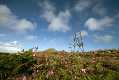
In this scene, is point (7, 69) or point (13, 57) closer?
point (7, 69)

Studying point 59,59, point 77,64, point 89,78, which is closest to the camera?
point 89,78

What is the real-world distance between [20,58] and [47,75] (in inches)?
56.0

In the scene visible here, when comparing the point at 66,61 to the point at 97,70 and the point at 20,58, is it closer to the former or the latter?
the point at 97,70

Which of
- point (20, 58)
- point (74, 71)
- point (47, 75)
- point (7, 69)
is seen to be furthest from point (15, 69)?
point (74, 71)

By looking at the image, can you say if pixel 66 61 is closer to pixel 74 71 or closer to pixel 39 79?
pixel 74 71

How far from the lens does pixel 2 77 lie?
4.82 m

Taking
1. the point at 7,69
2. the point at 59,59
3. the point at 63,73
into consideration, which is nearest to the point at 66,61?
the point at 59,59

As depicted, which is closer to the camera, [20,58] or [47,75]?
[47,75]

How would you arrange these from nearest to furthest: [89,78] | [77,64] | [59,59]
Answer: [89,78] → [77,64] → [59,59]

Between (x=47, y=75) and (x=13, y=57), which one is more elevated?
(x=13, y=57)

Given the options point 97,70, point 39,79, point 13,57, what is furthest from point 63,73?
point 13,57

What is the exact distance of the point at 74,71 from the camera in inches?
189

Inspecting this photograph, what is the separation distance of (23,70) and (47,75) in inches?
38.8

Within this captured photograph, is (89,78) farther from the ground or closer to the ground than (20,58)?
closer to the ground
